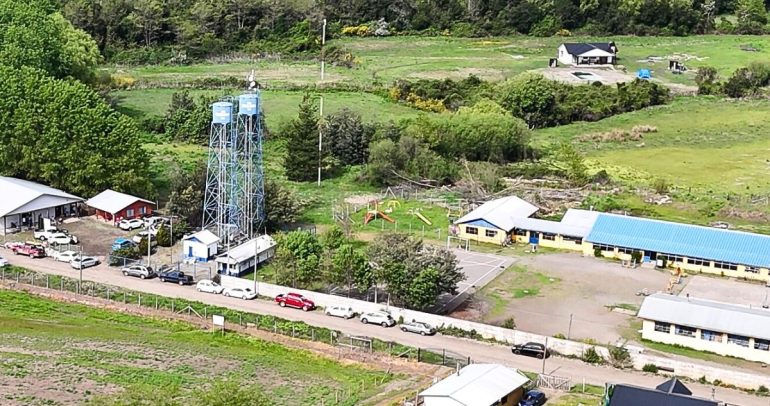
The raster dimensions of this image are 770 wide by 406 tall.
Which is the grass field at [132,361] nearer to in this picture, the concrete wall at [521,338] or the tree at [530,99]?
the concrete wall at [521,338]

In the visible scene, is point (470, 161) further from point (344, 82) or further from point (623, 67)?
point (623, 67)

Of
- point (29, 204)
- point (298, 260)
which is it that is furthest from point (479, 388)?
point (29, 204)

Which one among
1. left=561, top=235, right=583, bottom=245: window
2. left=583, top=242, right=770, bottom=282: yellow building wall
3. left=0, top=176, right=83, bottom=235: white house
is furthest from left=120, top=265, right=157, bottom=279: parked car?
left=583, top=242, right=770, bottom=282: yellow building wall

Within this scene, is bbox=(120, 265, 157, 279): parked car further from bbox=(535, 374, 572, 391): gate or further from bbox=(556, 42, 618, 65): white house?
bbox=(556, 42, 618, 65): white house

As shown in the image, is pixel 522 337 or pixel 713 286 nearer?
pixel 522 337

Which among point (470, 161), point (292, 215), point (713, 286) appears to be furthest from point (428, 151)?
point (713, 286)

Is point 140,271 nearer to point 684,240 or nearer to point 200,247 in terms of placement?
point 200,247

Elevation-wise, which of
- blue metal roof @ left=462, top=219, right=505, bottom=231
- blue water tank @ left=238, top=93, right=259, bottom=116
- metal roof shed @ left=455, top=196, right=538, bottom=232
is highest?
blue water tank @ left=238, top=93, right=259, bottom=116
